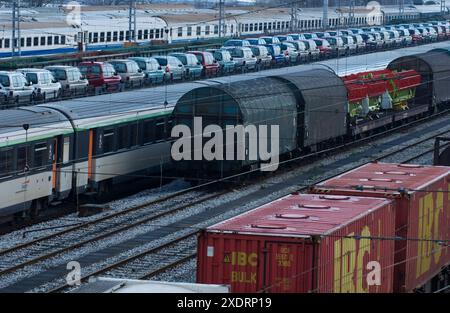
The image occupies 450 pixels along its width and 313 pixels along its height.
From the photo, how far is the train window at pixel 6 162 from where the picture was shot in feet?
70.5

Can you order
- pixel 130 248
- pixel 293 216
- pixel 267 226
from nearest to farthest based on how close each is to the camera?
pixel 267 226 < pixel 293 216 < pixel 130 248

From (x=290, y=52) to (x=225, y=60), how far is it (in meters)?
8.56

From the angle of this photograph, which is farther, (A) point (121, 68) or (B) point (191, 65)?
(B) point (191, 65)

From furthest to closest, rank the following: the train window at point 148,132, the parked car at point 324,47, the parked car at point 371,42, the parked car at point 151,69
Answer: the parked car at point 371,42
the parked car at point 324,47
the parked car at point 151,69
the train window at point 148,132

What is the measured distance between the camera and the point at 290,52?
60.4 metres

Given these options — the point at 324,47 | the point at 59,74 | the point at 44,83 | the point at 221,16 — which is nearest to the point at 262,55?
the point at 324,47

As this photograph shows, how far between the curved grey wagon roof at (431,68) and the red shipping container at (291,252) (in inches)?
1112

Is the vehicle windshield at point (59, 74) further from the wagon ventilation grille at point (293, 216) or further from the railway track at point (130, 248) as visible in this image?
the wagon ventilation grille at point (293, 216)

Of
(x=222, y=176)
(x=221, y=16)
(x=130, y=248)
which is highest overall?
(x=221, y=16)

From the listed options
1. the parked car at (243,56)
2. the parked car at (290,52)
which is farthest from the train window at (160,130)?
the parked car at (290,52)

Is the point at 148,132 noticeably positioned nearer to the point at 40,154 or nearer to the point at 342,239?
the point at 40,154

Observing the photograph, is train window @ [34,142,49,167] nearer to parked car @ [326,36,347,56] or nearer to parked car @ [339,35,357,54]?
parked car @ [326,36,347,56]

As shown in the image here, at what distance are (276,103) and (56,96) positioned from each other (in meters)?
9.90

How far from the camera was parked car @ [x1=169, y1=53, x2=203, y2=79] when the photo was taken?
4828 cm
